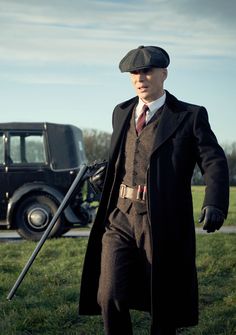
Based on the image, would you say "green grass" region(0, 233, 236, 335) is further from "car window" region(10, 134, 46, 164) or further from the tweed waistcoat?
"car window" region(10, 134, 46, 164)

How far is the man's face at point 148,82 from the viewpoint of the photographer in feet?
15.6

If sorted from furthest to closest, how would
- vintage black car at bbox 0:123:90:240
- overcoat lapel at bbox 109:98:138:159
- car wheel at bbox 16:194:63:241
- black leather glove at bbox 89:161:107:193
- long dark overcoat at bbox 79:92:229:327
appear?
vintage black car at bbox 0:123:90:240 < car wheel at bbox 16:194:63:241 < black leather glove at bbox 89:161:107:193 < overcoat lapel at bbox 109:98:138:159 < long dark overcoat at bbox 79:92:229:327

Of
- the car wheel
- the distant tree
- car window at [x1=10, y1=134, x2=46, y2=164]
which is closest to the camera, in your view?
the car wheel

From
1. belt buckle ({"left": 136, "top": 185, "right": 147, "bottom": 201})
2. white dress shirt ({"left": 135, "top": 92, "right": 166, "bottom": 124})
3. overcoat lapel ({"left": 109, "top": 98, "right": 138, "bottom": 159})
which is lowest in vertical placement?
belt buckle ({"left": 136, "top": 185, "right": 147, "bottom": 201})

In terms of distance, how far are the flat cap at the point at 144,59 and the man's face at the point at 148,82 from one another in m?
0.05

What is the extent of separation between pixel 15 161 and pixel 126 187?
29.4ft

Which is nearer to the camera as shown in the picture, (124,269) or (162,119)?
(124,269)

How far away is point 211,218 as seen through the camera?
443cm

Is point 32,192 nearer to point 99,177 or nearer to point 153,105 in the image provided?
point 99,177

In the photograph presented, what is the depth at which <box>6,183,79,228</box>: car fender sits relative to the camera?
42.9ft

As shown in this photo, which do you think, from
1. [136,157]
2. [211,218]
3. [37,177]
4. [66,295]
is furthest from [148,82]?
[37,177]

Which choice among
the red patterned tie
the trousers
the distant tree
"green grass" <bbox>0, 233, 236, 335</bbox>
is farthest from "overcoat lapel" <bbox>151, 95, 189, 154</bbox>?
the distant tree

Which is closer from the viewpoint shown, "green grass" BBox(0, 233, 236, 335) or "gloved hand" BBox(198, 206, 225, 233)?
"gloved hand" BBox(198, 206, 225, 233)

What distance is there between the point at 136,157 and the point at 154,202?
1.03 feet
